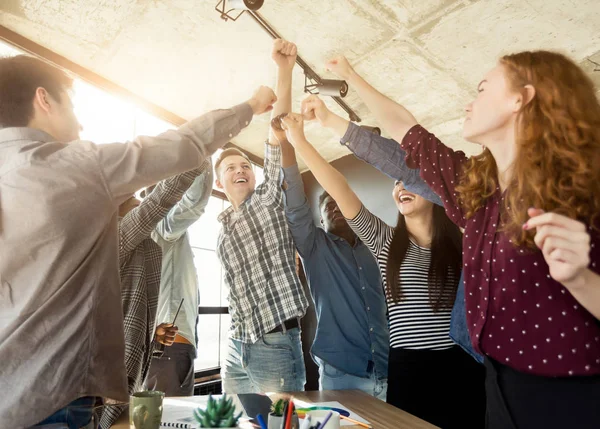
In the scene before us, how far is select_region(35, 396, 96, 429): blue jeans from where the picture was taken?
83 centimetres

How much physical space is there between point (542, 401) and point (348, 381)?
3.56 feet

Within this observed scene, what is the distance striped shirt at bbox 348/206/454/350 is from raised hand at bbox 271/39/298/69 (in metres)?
0.95

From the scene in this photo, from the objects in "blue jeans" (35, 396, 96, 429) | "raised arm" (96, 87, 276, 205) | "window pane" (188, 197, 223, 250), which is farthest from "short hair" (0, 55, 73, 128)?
"window pane" (188, 197, 223, 250)

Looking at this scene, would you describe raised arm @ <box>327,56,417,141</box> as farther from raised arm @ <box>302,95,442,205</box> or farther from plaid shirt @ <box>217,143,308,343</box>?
plaid shirt @ <box>217,143,308,343</box>

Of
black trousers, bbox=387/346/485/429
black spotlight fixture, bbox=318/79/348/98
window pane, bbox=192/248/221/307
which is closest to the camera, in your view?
black trousers, bbox=387/346/485/429

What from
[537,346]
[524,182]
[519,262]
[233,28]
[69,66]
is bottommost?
[537,346]

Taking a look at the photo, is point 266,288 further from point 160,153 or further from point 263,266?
point 160,153

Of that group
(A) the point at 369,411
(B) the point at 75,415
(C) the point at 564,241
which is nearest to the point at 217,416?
(B) the point at 75,415

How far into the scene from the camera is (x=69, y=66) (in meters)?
3.59

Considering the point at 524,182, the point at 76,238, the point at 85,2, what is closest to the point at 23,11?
the point at 85,2

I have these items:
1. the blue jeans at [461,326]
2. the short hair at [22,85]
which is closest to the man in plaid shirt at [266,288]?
the blue jeans at [461,326]

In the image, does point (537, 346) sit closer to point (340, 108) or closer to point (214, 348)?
point (340, 108)

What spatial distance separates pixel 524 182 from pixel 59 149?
103 centimetres

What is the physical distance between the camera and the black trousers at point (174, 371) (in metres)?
1.85
